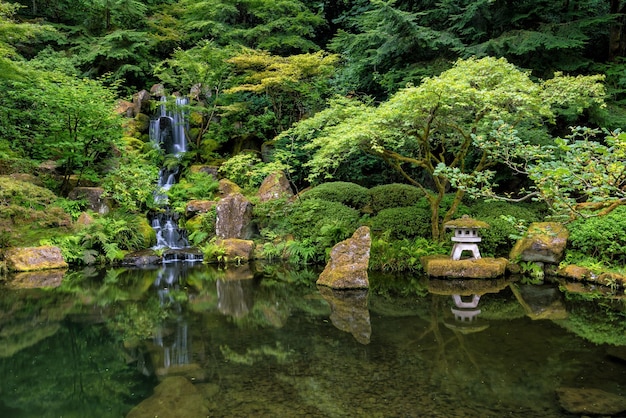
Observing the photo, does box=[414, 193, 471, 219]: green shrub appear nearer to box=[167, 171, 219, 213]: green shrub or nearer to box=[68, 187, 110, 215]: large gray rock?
box=[167, 171, 219, 213]: green shrub

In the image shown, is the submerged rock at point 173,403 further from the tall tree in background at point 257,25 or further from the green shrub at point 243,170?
the tall tree in background at point 257,25

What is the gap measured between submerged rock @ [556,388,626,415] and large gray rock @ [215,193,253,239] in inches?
410

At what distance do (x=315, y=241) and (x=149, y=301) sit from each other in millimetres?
5290

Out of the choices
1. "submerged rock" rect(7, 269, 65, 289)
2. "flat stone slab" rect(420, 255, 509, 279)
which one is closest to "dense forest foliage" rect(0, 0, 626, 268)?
"flat stone slab" rect(420, 255, 509, 279)

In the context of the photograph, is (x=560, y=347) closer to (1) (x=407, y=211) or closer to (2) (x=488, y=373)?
(2) (x=488, y=373)

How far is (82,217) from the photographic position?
12461 mm

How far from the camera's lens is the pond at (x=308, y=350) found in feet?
12.8

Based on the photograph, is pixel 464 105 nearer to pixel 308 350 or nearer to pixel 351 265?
pixel 351 265

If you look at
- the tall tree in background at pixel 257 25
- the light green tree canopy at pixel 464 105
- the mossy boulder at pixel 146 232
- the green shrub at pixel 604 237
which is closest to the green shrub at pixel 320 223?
the light green tree canopy at pixel 464 105

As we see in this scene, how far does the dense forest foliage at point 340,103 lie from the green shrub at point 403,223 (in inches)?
1.8

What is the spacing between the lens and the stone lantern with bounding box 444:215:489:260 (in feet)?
30.6

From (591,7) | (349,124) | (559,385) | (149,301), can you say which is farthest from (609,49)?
(149,301)

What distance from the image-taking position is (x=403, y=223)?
36.1 feet

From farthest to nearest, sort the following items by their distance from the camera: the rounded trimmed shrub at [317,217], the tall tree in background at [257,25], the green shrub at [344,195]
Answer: the tall tree in background at [257,25] → the green shrub at [344,195] → the rounded trimmed shrub at [317,217]
